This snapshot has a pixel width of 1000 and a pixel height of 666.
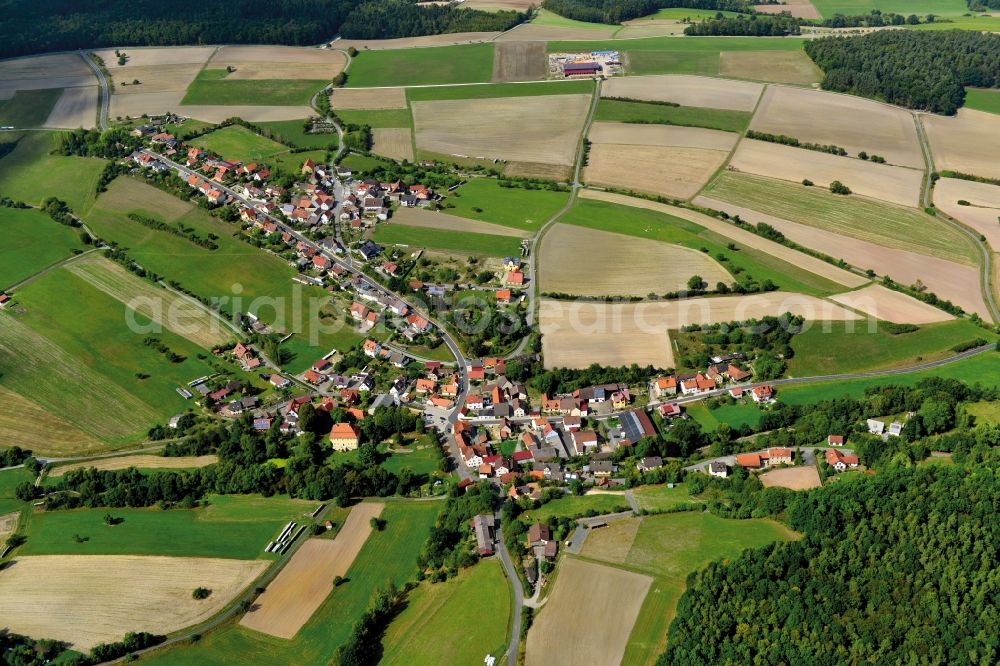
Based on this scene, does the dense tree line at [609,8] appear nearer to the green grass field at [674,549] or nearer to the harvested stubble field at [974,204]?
the harvested stubble field at [974,204]

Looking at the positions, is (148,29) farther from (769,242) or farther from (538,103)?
(769,242)

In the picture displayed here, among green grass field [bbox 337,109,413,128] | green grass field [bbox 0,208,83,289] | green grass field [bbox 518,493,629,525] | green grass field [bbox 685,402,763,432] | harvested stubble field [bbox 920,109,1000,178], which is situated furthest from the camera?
green grass field [bbox 337,109,413,128]

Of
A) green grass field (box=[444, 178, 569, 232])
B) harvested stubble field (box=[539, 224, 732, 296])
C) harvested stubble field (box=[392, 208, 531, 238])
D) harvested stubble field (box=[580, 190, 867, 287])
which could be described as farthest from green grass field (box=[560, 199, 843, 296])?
harvested stubble field (box=[392, 208, 531, 238])

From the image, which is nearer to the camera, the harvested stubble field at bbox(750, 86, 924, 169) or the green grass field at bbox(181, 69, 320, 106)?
the harvested stubble field at bbox(750, 86, 924, 169)

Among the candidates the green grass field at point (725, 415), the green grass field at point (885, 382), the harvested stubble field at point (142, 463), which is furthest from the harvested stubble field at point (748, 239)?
the harvested stubble field at point (142, 463)

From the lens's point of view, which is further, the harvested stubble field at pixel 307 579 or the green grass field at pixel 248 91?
the green grass field at pixel 248 91

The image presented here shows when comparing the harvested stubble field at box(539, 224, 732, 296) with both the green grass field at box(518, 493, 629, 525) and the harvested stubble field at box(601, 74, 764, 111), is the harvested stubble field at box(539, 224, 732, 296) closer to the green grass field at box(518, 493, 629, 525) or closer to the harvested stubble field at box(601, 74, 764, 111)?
the green grass field at box(518, 493, 629, 525)

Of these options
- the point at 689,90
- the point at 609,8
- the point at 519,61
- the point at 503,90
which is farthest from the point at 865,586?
the point at 609,8
